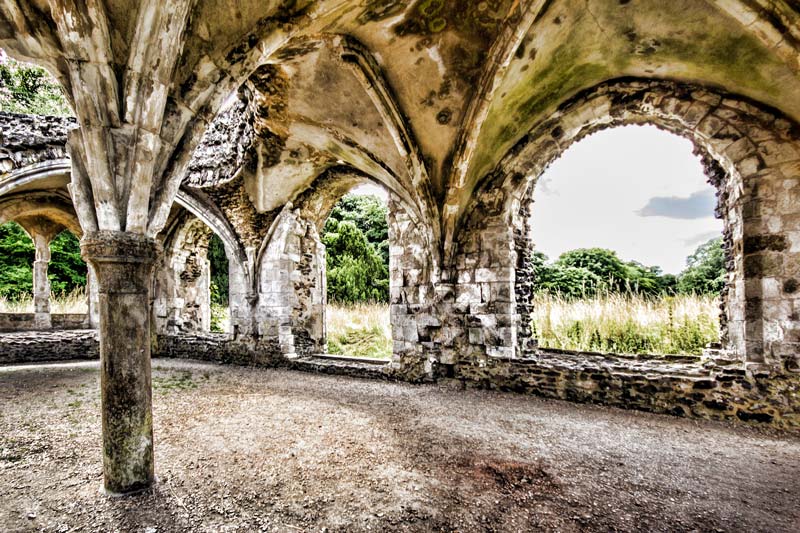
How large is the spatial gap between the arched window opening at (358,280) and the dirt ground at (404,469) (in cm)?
258

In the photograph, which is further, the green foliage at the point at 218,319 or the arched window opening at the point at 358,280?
the green foliage at the point at 218,319

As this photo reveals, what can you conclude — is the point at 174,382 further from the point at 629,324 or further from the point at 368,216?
the point at 368,216

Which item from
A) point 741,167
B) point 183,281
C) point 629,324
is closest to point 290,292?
point 183,281

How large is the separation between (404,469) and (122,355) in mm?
1933

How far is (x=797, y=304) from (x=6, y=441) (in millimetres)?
6998

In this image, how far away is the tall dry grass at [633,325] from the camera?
4945 mm

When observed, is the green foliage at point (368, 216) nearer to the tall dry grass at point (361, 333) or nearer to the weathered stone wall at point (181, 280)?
the tall dry grass at point (361, 333)

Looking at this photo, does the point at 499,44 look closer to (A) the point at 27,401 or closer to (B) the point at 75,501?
(B) the point at 75,501

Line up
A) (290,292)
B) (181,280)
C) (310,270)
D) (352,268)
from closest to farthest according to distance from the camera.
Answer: (290,292), (310,270), (181,280), (352,268)

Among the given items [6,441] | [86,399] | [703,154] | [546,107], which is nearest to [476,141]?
[546,107]

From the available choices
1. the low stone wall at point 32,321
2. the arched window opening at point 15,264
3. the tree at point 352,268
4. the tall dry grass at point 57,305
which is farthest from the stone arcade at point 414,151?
the arched window opening at point 15,264

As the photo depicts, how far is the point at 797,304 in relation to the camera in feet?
10.8

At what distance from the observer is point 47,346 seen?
757 centimetres

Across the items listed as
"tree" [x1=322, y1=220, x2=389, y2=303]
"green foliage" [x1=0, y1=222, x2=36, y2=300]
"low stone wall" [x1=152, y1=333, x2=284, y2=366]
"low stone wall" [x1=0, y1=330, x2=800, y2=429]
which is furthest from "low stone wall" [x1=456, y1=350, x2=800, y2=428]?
"green foliage" [x1=0, y1=222, x2=36, y2=300]
